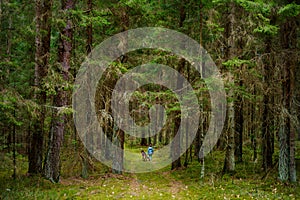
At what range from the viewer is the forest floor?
31.2 ft

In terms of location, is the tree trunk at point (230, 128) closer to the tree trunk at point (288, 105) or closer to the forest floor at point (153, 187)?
the forest floor at point (153, 187)

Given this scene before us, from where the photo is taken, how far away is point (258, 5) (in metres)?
9.58

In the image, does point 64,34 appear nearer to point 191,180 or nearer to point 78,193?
point 78,193

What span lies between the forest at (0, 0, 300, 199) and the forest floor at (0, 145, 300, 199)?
0.04 meters

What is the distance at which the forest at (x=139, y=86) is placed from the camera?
388 inches

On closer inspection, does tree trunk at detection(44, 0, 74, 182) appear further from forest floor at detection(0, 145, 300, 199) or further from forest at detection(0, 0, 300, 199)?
forest floor at detection(0, 145, 300, 199)

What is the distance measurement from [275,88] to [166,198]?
6.46 meters

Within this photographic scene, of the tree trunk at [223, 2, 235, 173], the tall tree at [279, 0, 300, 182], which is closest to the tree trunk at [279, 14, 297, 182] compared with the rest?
the tall tree at [279, 0, 300, 182]

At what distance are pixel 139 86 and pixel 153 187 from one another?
16.1ft

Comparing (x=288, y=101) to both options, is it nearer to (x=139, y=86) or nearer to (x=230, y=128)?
(x=230, y=128)

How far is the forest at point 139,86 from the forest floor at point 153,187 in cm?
4

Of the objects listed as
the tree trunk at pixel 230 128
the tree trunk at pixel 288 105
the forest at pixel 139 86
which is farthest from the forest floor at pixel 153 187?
the tree trunk at pixel 288 105

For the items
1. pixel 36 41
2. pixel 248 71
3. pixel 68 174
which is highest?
pixel 36 41

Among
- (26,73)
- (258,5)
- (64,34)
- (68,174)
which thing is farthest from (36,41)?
(258,5)
